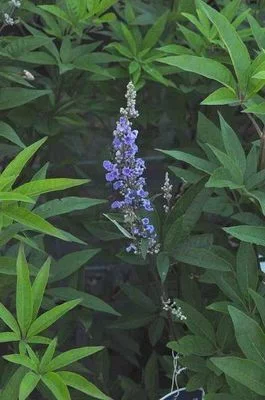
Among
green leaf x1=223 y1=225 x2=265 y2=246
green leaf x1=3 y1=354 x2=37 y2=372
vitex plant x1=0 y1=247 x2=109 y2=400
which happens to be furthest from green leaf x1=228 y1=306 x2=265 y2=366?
green leaf x1=3 y1=354 x2=37 y2=372

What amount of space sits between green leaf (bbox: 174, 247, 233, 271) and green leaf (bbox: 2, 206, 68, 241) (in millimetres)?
343

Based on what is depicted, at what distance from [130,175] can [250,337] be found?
1.18 feet

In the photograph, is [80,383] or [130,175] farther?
[130,175]

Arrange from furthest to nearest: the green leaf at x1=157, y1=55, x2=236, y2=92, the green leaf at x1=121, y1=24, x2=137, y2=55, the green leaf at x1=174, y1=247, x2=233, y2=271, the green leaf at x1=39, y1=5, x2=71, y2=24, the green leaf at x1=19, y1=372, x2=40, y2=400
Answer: the green leaf at x1=121, y1=24, x2=137, y2=55 < the green leaf at x1=39, y1=5, x2=71, y2=24 < the green leaf at x1=174, y1=247, x2=233, y2=271 < the green leaf at x1=157, y1=55, x2=236, y2=92 < the green leaf at x1=19, y1=372, x2=40, y2=400

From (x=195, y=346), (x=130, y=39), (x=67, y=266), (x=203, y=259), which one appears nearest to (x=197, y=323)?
(x=195, y=346)

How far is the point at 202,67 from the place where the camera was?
1.53 meters

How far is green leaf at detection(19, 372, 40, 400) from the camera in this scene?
4.25ft

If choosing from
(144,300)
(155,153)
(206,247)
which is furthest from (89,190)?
(206,247)

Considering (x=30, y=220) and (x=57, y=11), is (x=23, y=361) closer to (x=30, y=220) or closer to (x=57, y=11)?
(x=30, y=220)

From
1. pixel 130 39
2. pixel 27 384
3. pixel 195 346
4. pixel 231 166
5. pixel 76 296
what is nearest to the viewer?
pixel 27 384

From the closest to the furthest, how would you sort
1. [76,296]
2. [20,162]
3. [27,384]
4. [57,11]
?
[27,384], [20,162], [76,296], [57,11]

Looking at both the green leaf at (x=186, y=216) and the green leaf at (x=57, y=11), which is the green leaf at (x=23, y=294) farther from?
the green leaf at (x=57, y=11)

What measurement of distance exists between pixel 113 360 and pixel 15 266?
968 mm

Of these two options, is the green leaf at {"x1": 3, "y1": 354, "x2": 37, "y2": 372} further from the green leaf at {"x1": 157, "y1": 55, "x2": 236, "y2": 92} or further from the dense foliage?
the green leaf at {"x1": 157, "y1": 55, "x2": 236, "y2": 92}
